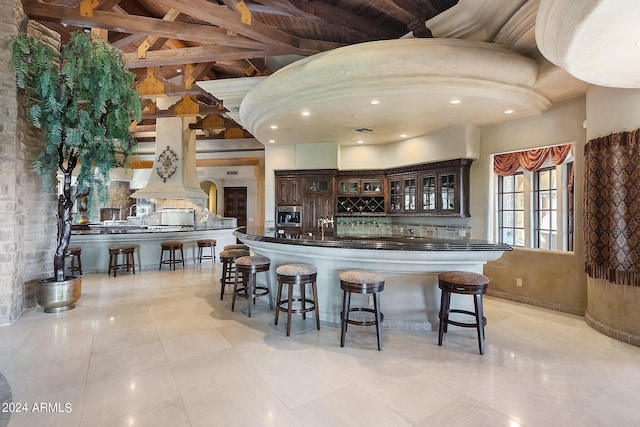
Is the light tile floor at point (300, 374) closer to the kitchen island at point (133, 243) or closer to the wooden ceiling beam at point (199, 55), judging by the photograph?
the kitchen island at point (133, 243)

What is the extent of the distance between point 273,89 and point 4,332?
13.3 feet

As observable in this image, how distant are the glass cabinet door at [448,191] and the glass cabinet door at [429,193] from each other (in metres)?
0.15

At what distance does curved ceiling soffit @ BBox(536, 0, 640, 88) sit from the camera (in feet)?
5.76

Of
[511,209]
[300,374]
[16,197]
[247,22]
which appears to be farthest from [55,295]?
[511,209]

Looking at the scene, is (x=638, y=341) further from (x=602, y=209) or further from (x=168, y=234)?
(x=168, y=234)

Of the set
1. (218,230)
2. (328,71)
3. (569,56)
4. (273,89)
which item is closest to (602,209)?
(569,56)

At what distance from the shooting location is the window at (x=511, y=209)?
4.93 m

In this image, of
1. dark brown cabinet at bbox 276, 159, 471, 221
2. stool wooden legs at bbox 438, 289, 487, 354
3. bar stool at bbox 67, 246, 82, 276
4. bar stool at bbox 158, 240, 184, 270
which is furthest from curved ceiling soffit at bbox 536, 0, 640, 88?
bar stool at bbox 67, 246, 82, 276

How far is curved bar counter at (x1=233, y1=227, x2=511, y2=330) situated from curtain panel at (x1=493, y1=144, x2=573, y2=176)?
2421 millimetres

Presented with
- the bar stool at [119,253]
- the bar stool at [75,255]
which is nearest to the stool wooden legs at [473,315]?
the bar stool at [119,253]

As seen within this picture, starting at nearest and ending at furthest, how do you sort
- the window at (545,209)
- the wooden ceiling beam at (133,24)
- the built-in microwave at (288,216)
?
the wooden ceiling beam at (133,24) < the window at (545,209) < the built-in microwave at (288,216)

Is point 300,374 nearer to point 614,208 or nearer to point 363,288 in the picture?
point 363,288

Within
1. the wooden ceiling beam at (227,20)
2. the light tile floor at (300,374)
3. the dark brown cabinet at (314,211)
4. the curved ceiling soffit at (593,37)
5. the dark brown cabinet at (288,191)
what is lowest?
the light tile floor at (300,374)

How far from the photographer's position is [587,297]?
367 cm
